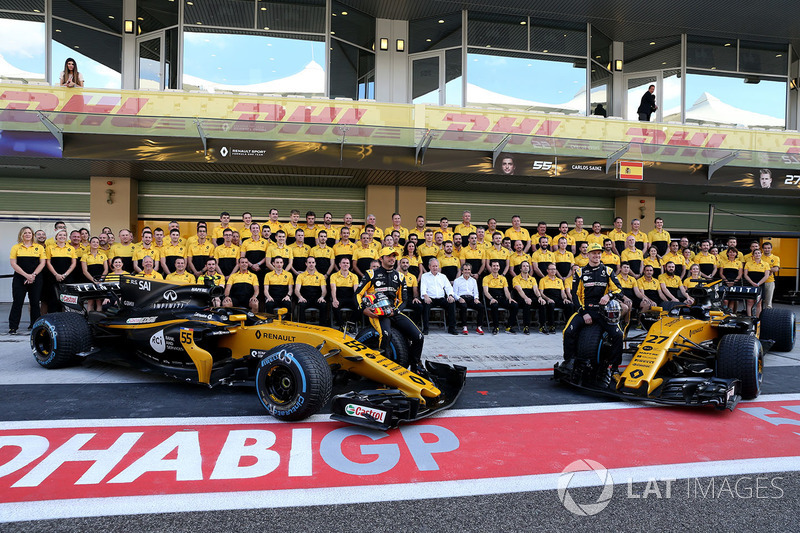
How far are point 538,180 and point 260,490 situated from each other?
11566mm

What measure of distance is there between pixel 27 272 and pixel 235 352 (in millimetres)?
5743

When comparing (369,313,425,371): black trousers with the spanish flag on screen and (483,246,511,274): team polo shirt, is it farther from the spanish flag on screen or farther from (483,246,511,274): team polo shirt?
the spanish flag on screen

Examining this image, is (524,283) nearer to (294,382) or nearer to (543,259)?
(543,259)

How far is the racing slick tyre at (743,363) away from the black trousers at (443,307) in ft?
15.7

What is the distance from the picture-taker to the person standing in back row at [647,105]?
15.4 metres

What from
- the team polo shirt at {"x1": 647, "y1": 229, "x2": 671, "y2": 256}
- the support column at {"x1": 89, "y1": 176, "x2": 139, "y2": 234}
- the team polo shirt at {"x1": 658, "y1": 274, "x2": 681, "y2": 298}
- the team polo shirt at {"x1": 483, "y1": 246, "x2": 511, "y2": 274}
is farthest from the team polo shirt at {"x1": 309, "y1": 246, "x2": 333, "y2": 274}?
the team polo shirt at {"x1": 647, "y1": 229, "x2": 671, "y2": 256}

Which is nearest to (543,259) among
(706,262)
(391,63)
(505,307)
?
(505,307)

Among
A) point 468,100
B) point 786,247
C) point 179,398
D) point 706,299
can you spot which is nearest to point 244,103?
point 468,100

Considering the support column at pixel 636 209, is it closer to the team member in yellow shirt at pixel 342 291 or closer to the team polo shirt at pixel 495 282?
the team polo shirt at pixel 495 282

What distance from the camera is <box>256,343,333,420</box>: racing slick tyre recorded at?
165 inches

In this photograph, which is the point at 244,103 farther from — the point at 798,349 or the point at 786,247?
the point at 786,247

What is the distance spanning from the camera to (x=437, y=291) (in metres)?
9.62

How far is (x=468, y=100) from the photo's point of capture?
48.6 feet

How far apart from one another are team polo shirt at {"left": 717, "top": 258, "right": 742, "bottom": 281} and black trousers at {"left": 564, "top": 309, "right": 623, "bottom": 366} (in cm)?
742
